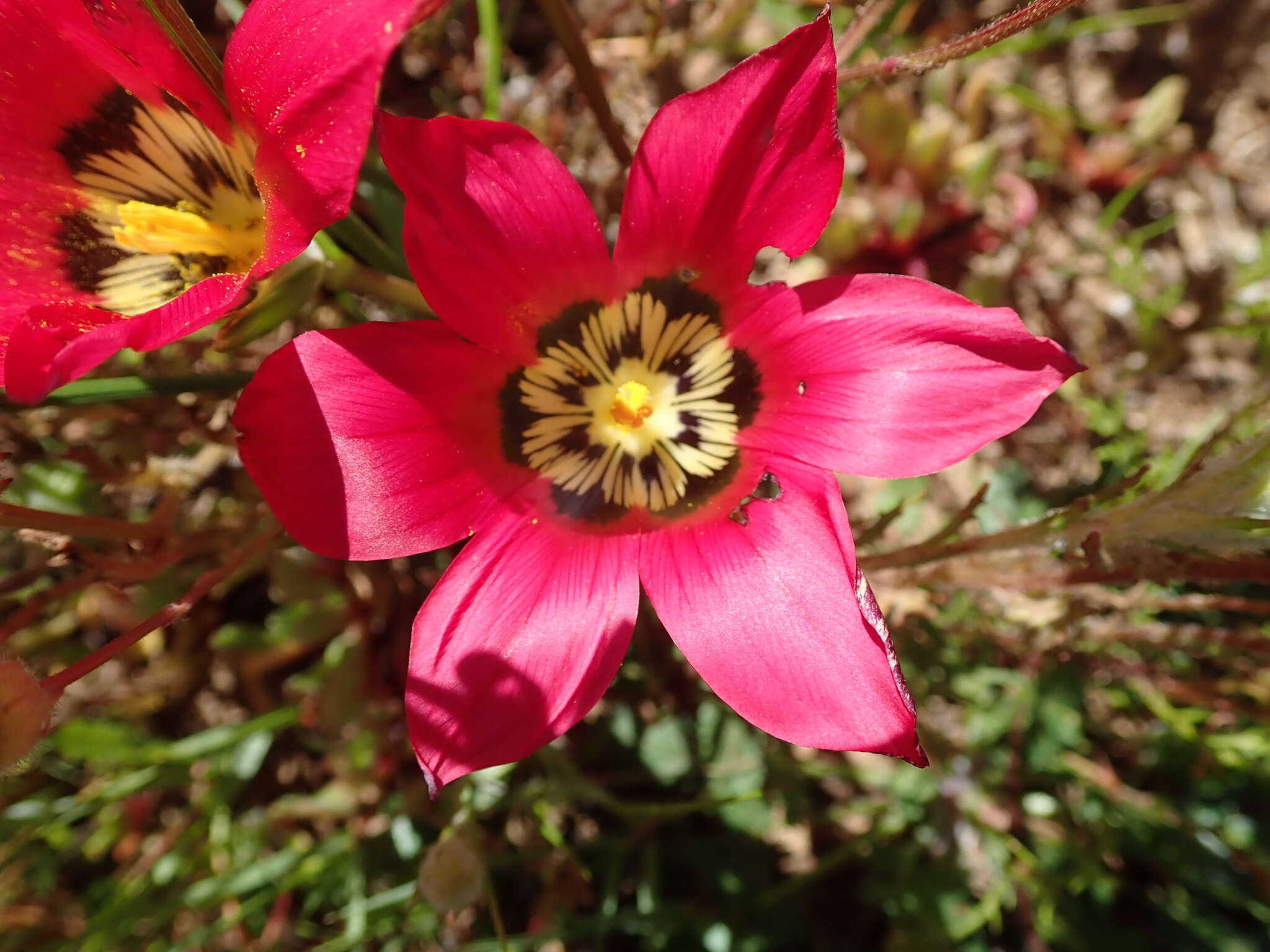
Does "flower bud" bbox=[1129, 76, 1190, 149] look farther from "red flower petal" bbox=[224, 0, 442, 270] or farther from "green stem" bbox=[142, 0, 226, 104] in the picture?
"green stem" bbox=[142, 0, 226, 104]

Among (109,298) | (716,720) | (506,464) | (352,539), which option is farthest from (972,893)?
(109,298)

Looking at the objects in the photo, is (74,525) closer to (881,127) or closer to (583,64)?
(583,64)

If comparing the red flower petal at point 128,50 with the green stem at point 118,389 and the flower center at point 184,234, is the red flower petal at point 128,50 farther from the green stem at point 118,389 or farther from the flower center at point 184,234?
the green stem at point 118,389

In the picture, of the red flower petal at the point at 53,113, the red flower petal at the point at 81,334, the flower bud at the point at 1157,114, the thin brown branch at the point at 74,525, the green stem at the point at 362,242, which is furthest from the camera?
the flower bud at the point at 1157,114

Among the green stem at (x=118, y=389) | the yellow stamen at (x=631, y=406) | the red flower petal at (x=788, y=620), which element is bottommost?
the red flower petal at (x=788, y=620)

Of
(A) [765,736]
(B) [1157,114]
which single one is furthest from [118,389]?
(B) [1157,114]

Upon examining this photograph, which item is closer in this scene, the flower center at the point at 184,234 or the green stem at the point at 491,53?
the flower center at the point at 184,234

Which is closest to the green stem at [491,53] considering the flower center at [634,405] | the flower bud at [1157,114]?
the flower center at [634,405]
